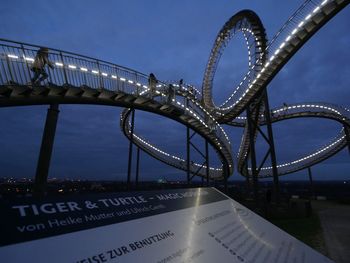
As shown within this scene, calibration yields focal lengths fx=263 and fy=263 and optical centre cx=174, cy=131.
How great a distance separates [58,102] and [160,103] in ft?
20.1

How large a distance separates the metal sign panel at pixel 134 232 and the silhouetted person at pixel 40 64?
8.54m

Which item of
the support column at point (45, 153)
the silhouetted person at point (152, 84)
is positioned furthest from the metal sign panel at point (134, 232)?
the silhouetted person at point (152, 84)

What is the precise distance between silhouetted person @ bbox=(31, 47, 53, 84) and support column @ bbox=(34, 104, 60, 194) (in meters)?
1.31

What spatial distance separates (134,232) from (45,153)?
30.4 ft

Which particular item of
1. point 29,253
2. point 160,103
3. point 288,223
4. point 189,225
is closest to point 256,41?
point 160,103

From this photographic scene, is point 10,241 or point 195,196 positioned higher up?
point 195,196

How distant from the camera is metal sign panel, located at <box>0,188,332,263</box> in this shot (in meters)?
1.96

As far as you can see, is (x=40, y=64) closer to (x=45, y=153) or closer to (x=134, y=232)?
(x=45, y=153)

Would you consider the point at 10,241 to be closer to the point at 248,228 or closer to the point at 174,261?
the point at 174,261

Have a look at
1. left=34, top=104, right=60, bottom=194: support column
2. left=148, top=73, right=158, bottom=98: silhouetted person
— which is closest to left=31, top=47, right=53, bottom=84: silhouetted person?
left=34, top=104, right=60, bottom=194: support column

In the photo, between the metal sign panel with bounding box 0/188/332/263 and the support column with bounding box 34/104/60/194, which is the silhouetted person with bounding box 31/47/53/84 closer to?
the support column with bounding box 34/104/60/194

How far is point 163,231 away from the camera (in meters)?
2.94

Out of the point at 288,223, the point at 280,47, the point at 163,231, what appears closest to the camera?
the point at 163,231

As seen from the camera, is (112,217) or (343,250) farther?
(343,250)
